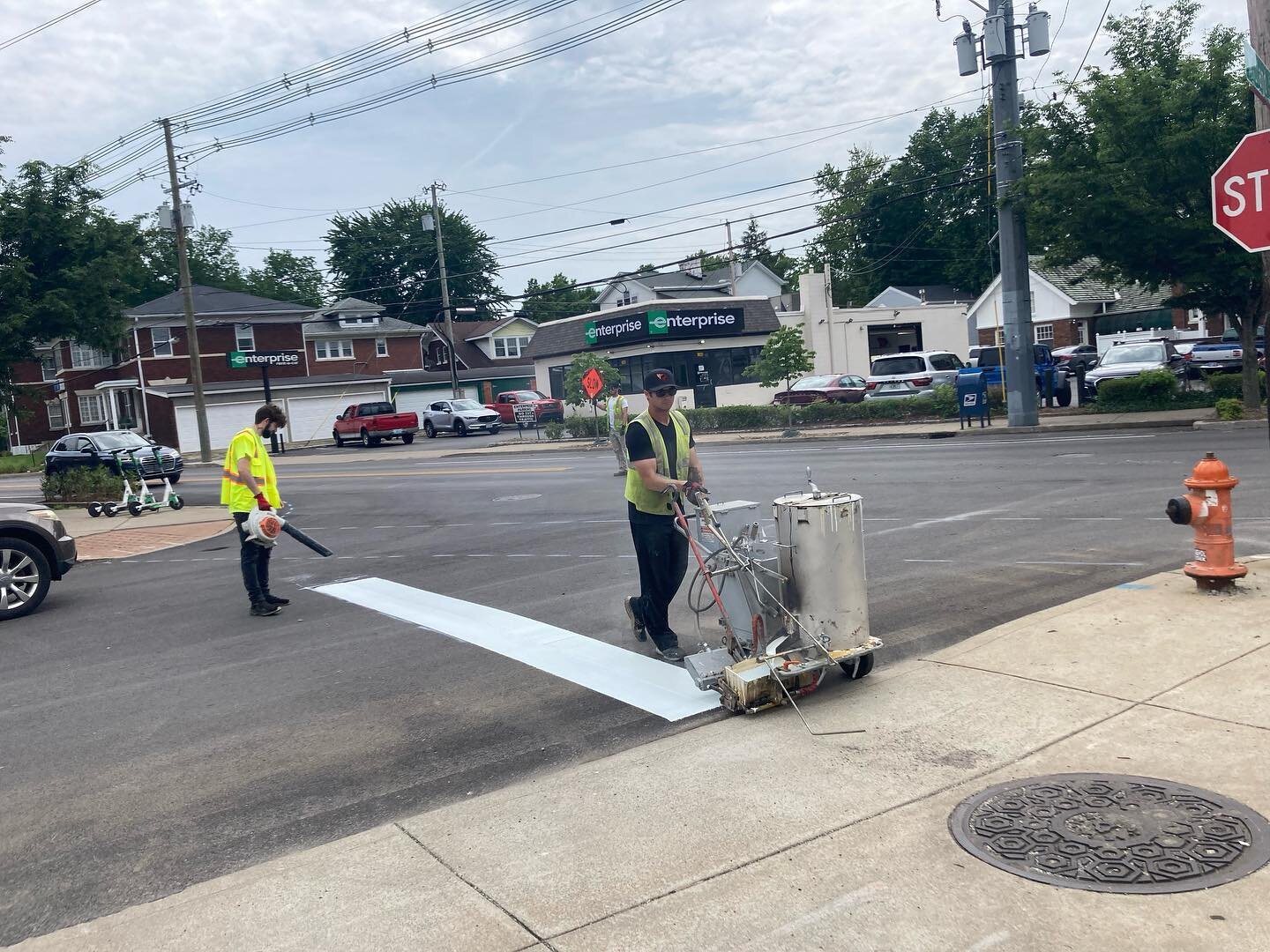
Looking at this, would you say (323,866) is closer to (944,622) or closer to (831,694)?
(831,694)

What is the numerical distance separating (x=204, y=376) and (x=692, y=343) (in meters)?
25.3

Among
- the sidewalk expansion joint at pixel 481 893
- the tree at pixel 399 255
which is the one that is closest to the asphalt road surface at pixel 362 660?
the sidewalk expansion joint at pixel 481 893

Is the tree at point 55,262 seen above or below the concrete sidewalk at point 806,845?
above

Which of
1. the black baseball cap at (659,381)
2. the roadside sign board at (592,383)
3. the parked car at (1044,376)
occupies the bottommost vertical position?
the parked car at (1044,376)

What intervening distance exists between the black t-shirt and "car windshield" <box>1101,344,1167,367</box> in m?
27.5

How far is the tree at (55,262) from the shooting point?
2139cm

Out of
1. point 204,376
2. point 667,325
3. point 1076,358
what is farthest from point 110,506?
point 204,376

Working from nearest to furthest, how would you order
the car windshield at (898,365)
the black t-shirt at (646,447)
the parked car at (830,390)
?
the black t-shirt at (646,447) → the car windshield at (898,365) → the parked car at (830,390)

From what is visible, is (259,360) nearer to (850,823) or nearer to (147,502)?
(147,502)

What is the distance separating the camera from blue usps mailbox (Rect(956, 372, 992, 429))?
27281 mm

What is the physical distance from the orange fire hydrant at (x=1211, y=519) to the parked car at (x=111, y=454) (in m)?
24.6

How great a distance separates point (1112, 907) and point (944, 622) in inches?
158

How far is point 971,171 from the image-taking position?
7644 cm

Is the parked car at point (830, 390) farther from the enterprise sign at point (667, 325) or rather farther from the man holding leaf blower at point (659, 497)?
the man holding leaf blower at point (659, 497)
